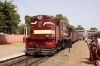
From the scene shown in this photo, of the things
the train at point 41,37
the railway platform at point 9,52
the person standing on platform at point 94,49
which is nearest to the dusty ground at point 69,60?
the person standing on platform at point 94,49

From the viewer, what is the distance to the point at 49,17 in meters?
17.6

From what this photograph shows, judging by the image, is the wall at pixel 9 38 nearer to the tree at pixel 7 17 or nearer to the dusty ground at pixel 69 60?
the tree at pixel 7 17

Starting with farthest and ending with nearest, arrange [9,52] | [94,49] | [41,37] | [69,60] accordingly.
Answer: [9,52] → [41,37] → [69,60] → [94,49]

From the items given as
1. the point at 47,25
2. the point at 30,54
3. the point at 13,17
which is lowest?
the point at 30,54

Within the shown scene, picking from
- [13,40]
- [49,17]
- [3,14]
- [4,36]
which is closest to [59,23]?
[49,17]

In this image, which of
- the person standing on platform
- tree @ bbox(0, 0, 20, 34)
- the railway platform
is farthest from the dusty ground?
tree @ bbox(0, 0, 20, 34)

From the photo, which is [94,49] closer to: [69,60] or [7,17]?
[69,60]

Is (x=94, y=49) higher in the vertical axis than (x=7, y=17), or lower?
lower

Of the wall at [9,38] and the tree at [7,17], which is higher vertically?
the tree at [7,17]

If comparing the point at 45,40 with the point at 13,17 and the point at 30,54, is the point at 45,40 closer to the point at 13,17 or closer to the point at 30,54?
the point at 30,54

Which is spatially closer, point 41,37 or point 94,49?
point 94,49

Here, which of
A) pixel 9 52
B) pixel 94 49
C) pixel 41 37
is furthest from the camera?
pixel 9 52

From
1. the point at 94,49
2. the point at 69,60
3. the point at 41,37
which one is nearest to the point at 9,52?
the point at 41,37

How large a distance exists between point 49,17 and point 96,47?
6.86 m
